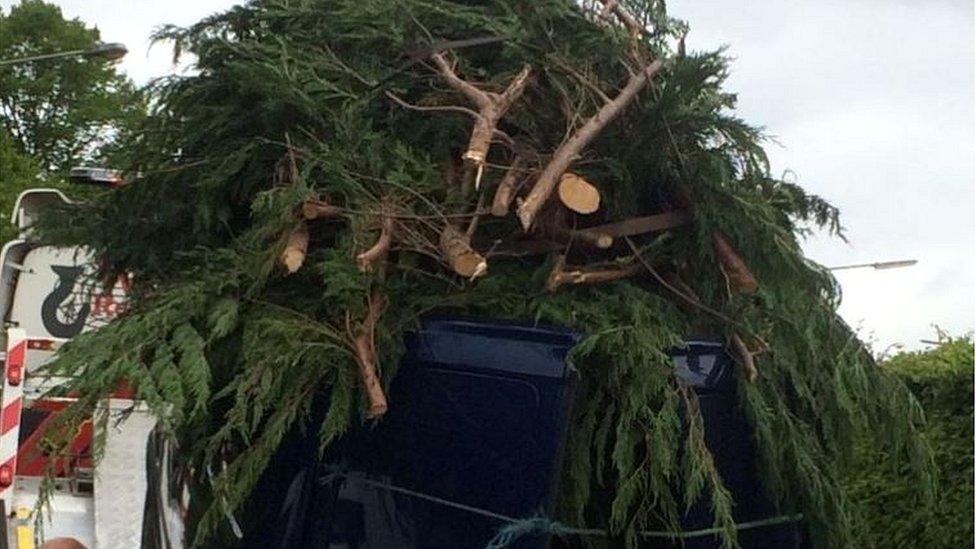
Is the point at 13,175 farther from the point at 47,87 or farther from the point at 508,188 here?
the point at 508,188

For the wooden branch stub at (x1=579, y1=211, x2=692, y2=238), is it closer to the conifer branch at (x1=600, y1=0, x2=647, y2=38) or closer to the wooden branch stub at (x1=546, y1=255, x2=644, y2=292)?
the wooden branch stub at (x1=546, y1=255, x2=644, y2=292)

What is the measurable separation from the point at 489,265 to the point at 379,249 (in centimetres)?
34

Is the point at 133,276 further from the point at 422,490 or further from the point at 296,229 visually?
the point at 422,490

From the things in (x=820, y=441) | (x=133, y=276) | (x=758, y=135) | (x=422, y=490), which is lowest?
(x=422, y=490)

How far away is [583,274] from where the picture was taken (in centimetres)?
409

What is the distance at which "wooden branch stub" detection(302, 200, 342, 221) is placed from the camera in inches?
159

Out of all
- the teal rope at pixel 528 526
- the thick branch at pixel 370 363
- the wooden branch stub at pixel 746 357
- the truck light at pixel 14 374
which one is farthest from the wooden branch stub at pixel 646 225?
the truck light at pixel 14 374

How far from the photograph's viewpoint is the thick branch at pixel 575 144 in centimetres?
399

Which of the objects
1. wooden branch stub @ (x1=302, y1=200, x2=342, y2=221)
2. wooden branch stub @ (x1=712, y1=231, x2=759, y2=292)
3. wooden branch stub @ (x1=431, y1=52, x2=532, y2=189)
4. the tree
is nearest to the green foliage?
the tree

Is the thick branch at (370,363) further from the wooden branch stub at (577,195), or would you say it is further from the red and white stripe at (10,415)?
the red and white stripe at (10,415)

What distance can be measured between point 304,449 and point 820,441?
1507 mm

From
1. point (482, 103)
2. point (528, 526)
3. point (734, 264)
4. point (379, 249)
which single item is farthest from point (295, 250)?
point (734, 264)

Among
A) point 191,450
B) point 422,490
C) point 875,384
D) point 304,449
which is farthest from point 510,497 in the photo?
point 875,384

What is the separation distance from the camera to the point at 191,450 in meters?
4.09
